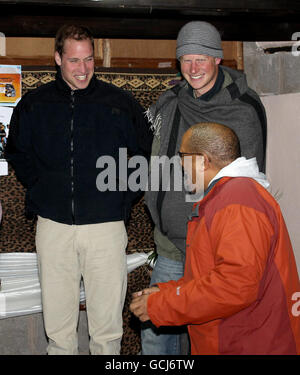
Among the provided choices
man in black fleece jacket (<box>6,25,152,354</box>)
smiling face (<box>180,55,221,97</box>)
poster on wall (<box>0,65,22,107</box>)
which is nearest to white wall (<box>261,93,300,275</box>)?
smiling face (<box>180,55,221,97</box>)

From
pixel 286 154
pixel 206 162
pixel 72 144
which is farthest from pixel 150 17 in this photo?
pixel 206 162

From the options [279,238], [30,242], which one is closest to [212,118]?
[279,238]

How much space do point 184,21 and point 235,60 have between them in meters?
0.72

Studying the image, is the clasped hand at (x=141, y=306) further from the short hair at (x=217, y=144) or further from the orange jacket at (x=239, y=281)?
the short hair at (x=217, y=144)

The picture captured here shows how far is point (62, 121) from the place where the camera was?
289 cm

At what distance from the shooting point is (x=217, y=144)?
1961 mm

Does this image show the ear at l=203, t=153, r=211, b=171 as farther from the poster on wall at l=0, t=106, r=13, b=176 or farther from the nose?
the poster on wall at l=0, t=106, r=13, b=176

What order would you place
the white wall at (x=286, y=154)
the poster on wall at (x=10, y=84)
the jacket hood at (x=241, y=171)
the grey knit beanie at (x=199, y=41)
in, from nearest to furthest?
the jacket hood at (x=241, y=171)
the grey knit beanie at (x=199, y=41)
the white wall at (x=286, y=154)
the poster on wall at (x=10, y=84)

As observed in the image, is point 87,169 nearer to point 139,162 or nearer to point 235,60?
point 139,162

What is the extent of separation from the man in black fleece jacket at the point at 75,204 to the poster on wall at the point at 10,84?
52 centimetres

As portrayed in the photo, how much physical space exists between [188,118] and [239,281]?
4.08 ft

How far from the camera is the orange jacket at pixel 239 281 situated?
66.7 inches

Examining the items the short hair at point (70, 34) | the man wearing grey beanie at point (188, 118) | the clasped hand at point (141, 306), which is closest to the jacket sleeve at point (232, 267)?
the clasped hand at point (141, 306)

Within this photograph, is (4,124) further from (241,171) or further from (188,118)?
(241,171)
